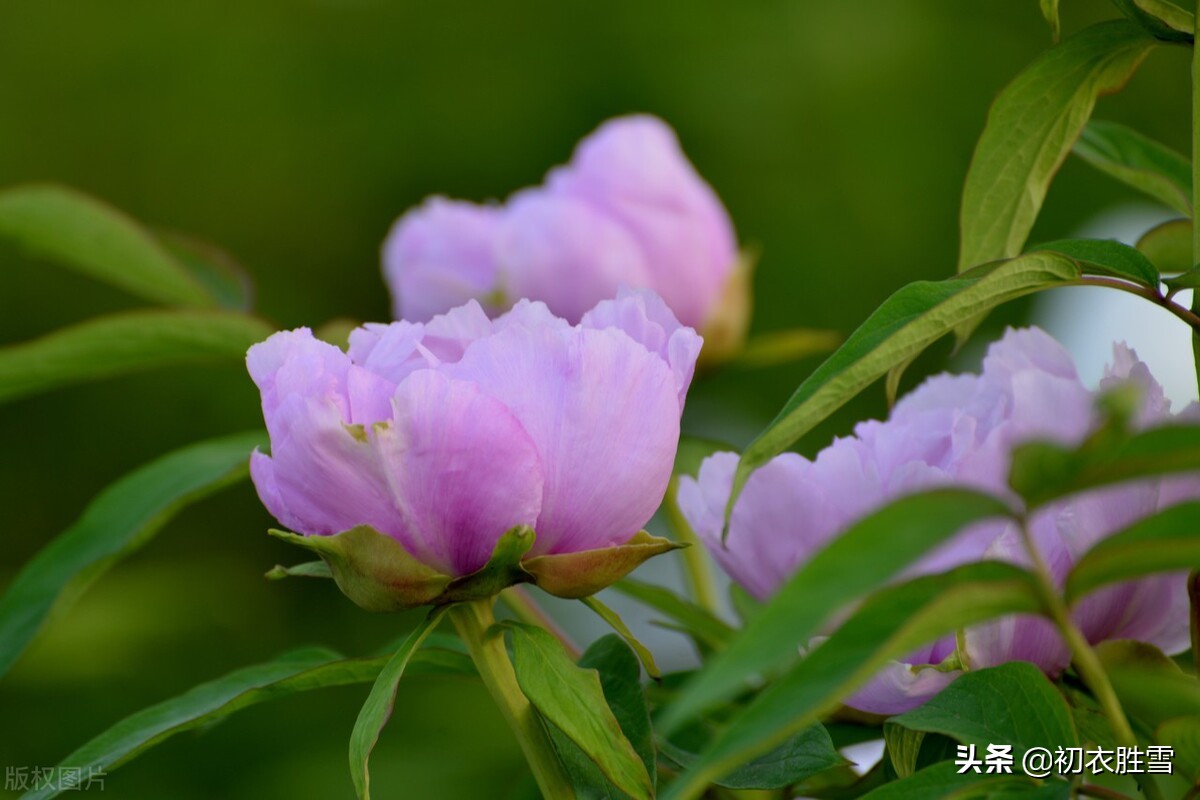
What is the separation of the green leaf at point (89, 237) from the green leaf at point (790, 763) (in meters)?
0.30

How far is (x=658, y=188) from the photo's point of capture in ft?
1.89

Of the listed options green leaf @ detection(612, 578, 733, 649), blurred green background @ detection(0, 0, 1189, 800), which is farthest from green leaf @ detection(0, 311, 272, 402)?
blurred green background @ detection(0, 0, 1189, 800)

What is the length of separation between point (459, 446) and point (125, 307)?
4.16ft

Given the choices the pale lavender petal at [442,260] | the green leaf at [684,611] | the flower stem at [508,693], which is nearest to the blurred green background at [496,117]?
the pale lavender petal at [442,260]

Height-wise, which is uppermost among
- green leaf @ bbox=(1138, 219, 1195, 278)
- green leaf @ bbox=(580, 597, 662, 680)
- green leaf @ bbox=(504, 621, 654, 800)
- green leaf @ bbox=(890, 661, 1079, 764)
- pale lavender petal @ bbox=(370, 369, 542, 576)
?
green leaf @ bbox=(1138, 219, 1195, 278)

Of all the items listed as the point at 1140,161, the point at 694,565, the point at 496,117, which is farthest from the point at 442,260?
the point at 496,117

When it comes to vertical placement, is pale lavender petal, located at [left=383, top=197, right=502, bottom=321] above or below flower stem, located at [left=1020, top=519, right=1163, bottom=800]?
above

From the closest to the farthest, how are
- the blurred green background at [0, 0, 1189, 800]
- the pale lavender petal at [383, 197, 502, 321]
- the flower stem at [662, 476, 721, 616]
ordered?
the flower stem at [662, 476, 721, 616], the pale lavender petal at [383, 197, 502, 321], the blurred green background at [0, 0, 1189, 800]

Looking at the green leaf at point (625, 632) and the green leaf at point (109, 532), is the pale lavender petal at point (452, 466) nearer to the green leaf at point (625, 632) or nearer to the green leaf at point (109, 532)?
the green leaf at point (625, 632)

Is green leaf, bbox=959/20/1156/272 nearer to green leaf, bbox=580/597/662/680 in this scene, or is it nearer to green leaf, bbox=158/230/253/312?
green leaf, bbox=580/597/662/680

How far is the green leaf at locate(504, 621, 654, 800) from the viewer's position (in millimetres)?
242

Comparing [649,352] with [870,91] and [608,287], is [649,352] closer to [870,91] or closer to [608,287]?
[608,287]

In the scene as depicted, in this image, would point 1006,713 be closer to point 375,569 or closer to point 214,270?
point 375,569

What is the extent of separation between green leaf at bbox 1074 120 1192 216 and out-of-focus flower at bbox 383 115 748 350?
0.79ft
